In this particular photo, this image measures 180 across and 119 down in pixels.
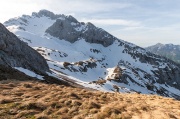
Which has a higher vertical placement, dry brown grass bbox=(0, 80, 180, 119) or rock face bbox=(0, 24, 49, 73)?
rock face bbox=(0, 24, 49, 73)

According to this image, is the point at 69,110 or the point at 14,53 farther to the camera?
the point at 14,53

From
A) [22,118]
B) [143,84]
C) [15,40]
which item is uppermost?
[15,40]

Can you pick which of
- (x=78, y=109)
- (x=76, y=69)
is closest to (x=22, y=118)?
(x=78, y=109)

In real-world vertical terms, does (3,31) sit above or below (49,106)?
above

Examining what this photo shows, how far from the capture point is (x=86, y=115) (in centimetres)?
1833

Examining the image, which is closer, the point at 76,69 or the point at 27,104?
the point at 27,104

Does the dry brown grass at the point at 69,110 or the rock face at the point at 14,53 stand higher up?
the rock face at the point at 14,53

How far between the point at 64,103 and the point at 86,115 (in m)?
3.14

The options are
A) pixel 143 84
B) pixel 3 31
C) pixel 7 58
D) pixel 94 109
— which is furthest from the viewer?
pixel 143 84

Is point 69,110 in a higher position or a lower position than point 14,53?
lower

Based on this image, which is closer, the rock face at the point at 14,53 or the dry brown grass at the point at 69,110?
the dry brown grass at the point at 69,110

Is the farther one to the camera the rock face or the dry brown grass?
the rock face

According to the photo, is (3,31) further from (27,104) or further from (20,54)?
(27,104)

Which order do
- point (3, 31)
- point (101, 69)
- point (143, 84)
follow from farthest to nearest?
1. point (101, 69)
2. point (143, 84)
3. point (3, 31)
